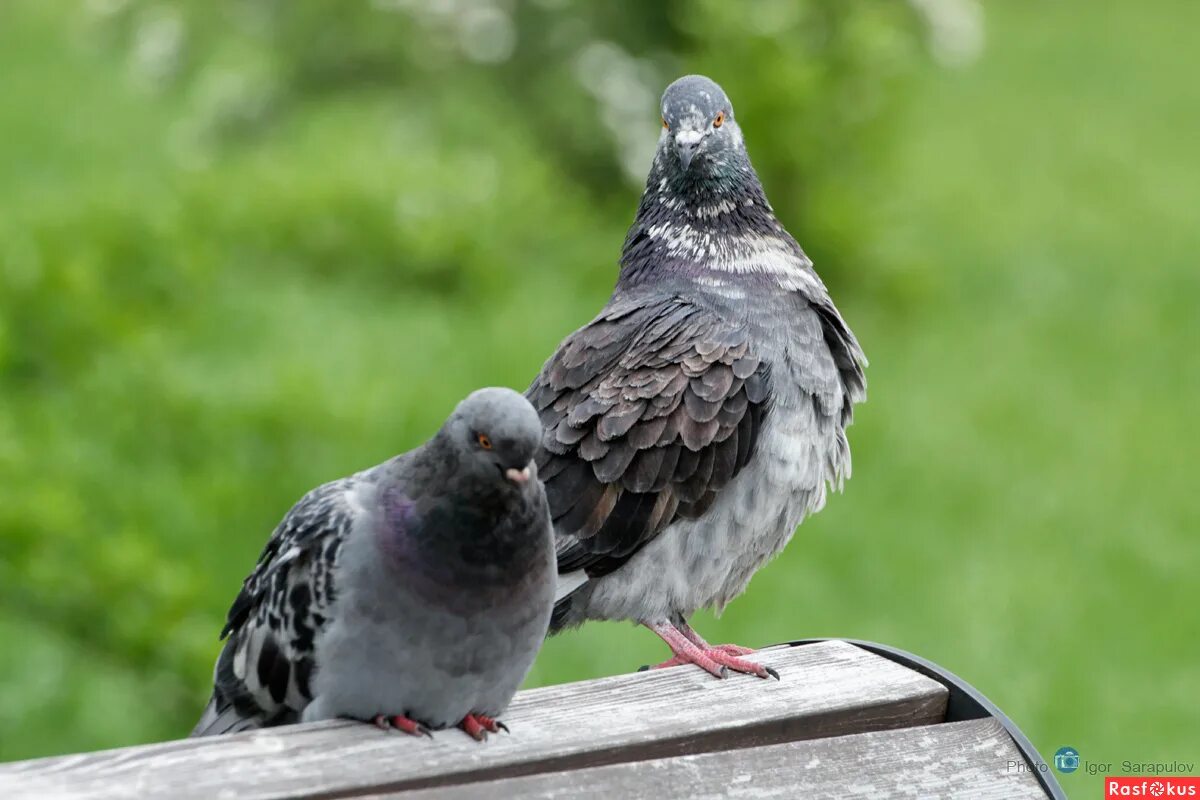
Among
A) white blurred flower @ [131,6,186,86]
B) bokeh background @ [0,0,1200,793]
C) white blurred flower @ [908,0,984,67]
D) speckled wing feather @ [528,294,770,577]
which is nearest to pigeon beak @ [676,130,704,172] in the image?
speckled wing feather @ [528,294,770,577]

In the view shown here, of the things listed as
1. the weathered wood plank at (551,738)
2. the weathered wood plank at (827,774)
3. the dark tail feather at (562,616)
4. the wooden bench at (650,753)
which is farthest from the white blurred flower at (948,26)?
the weathered wood plank at (827,774)

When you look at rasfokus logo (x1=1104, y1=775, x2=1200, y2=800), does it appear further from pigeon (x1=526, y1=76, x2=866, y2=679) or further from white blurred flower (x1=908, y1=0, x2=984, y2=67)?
white blurred flower (x1=908, y1=0, x2=984, y2=67)

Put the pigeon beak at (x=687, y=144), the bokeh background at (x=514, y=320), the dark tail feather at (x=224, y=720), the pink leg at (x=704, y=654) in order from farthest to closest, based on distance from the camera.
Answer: the bokeh background at (x=514, y=320) → the pigeon beak at (x=687, y=144) → the pink leg at (x=704, y=654) → the dark tail feather at (x=224, y=720)

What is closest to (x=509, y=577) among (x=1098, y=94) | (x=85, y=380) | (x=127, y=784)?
(x=127, y=784)

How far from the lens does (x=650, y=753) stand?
2777 millimetres

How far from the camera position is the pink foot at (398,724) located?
9.06ft

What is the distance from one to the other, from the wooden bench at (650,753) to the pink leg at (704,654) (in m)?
0.06

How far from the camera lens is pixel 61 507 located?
20.4ft

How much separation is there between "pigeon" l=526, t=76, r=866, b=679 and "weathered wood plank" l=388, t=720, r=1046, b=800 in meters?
0.81

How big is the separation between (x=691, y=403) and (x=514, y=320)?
5.52m

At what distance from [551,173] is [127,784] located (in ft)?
31.1

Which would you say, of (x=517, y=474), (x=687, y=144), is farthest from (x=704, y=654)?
(x=687, y=144)

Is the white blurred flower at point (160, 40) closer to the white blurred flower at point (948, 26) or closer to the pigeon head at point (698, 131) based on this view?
the white blurred flower at point (948, 26)

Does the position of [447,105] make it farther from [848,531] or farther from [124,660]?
[124,660]
